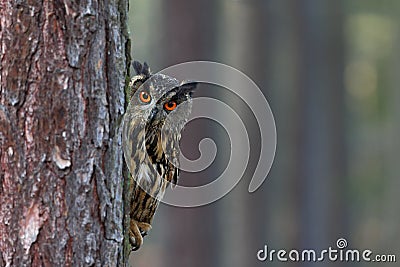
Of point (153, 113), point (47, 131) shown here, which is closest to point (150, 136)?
point (153, 113)

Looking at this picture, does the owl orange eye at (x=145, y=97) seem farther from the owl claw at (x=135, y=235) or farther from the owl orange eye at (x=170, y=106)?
the owl claw at (x=135, y=235)

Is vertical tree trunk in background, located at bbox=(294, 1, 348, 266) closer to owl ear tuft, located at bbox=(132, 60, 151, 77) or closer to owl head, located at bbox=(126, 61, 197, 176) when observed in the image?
owl head, located at bbox=(126, 61, 197, 176)

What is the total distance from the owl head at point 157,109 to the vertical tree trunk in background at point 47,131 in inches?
20.6

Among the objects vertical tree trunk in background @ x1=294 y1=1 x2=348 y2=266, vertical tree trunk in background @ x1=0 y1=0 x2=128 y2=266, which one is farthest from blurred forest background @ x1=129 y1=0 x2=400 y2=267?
vertical tree trunk in background @ x1=0 y1=0 x2=128 y2=266

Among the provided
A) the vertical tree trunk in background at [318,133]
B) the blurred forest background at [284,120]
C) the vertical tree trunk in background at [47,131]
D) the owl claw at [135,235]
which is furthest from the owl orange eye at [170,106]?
the vertical tree trunk in background at [318,133]

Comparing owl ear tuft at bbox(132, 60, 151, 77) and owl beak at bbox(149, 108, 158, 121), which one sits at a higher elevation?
owl ear tuft at bbox(132, 60, 151, 77)

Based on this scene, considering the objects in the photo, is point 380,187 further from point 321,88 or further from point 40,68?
point 40,68

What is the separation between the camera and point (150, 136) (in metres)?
2.86

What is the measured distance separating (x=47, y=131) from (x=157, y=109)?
72cm

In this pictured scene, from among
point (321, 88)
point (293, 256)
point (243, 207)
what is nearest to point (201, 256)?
point (293, 256)

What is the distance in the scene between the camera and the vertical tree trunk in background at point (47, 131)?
2.17 m

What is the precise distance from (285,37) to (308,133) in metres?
1.58

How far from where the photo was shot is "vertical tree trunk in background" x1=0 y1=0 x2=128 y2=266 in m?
2.17

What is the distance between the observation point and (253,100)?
22.4 feet
